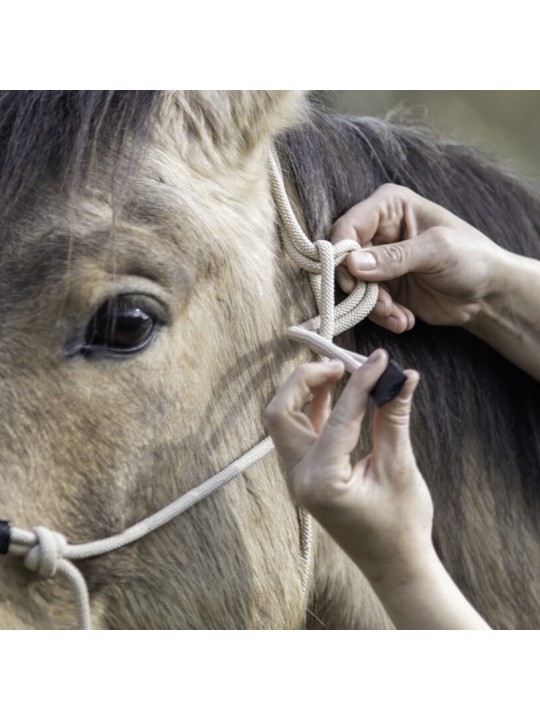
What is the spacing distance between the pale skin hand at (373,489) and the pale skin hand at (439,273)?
30cm

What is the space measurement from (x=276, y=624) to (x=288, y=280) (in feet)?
1.62

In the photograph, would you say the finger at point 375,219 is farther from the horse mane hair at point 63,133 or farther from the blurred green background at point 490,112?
the blurred green background at point 490,112

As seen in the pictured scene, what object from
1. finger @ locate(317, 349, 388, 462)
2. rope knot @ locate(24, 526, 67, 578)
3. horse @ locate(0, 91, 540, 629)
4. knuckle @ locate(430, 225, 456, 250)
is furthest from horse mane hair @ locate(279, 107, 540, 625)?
rope knot @ locate(24, 526, 67, 578)

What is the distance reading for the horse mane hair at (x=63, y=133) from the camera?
3.67 feet

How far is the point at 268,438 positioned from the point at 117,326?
275 mm

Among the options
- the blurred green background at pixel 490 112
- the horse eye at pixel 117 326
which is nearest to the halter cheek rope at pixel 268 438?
the horse eye at pixel 117 326

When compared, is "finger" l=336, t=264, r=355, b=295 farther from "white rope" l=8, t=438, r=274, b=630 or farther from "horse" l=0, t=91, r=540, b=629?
"white rope" l=8, t=438, r=274, b=630

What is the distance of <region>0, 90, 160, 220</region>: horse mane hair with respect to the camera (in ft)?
3.67

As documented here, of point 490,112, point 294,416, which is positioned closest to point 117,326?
point 294,416

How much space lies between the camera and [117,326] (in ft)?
3.59

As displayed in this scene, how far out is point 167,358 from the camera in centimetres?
114

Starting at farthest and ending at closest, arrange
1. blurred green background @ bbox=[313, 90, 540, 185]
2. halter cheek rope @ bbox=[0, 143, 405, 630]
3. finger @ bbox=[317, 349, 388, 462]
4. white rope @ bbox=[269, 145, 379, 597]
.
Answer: blurred green background @ bbox=[313, 90, 540, 185] < white rope @ bbox=[269, 145, 379, 597] < halter cheek rope @ bbox=[0, 143, 405, 630] < finger @ bbox=[317, 349, 388, 462]

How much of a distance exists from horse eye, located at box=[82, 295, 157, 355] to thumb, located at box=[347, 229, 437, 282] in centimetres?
32

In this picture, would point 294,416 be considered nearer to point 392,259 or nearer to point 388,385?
point 388,385
